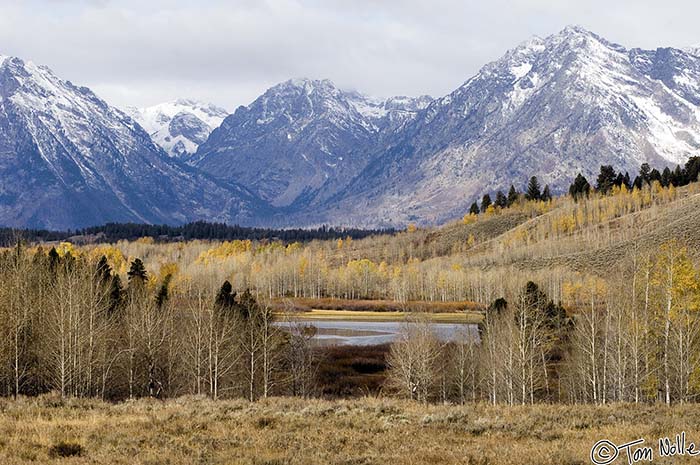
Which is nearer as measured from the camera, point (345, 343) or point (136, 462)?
point (136, 462)

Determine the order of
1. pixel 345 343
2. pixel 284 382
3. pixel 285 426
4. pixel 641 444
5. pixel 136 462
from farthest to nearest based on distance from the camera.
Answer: pixel 345 343
pixel 284 382
pixel 285 426
pixel 641 444
pixel 136 462

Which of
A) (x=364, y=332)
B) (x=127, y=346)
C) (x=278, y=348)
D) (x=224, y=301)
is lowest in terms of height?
(x=364, y=332)

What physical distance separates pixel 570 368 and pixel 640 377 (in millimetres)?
11912

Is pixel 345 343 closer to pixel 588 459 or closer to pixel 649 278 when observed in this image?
pixel 649 278

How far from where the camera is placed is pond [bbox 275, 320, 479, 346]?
98556 mm

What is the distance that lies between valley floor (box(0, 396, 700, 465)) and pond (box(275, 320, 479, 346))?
55723 mm

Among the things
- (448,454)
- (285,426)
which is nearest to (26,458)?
(285,426)

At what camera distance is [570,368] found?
2635 inches

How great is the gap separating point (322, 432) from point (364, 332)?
96202mm

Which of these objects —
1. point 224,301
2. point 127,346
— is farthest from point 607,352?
point 127,346

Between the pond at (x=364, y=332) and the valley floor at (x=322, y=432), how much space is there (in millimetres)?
55723

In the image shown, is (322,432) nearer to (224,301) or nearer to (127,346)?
(127,346)

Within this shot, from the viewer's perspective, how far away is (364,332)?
120188 mm

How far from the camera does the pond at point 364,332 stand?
9856 cm
